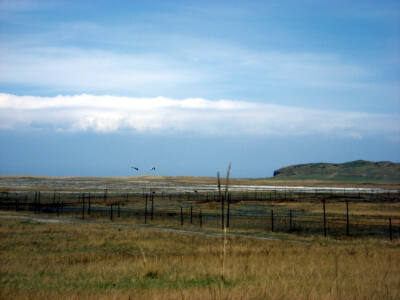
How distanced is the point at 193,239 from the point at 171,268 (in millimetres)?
13923

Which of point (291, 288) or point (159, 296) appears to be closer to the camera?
point (159, 296)

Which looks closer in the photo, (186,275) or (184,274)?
(186,275)

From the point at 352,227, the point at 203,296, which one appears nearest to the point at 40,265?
the point at 203,296

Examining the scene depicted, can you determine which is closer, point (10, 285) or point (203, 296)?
point (203, 296)

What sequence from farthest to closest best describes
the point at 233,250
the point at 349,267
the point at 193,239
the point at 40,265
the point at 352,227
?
1. the point at 352,227
2. the point at 193,239
3. the point at 233,250
4. the point at 40,265
5. the point at 349,267

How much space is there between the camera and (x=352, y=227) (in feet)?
142

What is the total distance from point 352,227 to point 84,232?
24890mm

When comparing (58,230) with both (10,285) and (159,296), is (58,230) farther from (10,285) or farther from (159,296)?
(159,296)

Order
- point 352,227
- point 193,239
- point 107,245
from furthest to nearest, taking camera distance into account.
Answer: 1. point 352,227
2. point 193,239
3. point 107,245

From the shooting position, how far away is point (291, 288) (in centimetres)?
1209

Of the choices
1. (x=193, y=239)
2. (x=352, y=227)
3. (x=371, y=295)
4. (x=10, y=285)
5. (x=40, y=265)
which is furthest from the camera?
(x=352, y=227)

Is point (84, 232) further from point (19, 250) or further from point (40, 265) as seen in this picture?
point (40, 265)

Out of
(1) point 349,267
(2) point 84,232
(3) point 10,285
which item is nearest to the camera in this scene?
(3) point 10,285

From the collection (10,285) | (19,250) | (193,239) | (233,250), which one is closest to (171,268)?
(10,285)
